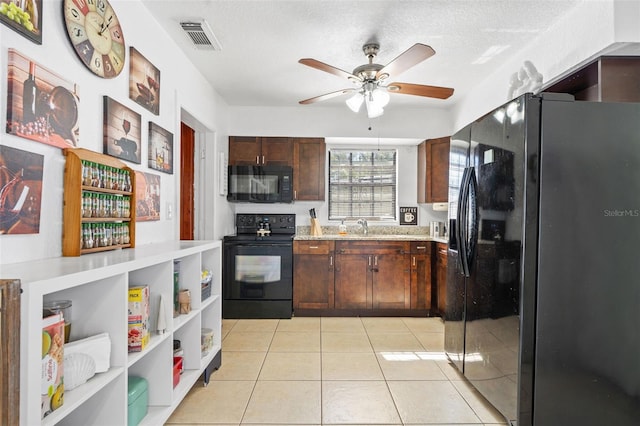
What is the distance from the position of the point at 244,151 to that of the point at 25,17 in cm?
292

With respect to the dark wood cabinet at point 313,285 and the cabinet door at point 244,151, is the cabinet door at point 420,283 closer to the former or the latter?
the dark wood cabinet at point 313,285

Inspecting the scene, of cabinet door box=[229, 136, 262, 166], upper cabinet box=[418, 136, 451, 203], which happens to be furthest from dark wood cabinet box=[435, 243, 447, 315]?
cabinet door box=[229, 136, 262, 166]

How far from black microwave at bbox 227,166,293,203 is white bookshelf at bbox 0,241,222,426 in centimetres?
180

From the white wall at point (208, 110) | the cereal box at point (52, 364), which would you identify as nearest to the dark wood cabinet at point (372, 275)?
the white wall at point (208, 110)

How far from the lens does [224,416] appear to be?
2006 millimetres

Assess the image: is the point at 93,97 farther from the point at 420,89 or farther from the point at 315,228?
the point at 315,228

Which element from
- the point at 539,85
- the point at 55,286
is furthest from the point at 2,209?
the point at 539,85

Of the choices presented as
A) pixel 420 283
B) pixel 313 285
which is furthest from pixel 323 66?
pixel 420 283

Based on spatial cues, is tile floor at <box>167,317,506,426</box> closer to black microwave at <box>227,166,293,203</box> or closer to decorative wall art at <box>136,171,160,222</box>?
decorative wall art at <box>136,171,160,222</box>

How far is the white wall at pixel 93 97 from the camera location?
1.35 metres

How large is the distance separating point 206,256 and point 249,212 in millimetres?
1990

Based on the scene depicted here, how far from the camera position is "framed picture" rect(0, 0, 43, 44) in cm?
126

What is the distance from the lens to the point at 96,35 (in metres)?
1.77

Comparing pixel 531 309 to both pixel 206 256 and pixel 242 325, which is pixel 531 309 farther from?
pixel 242 325
